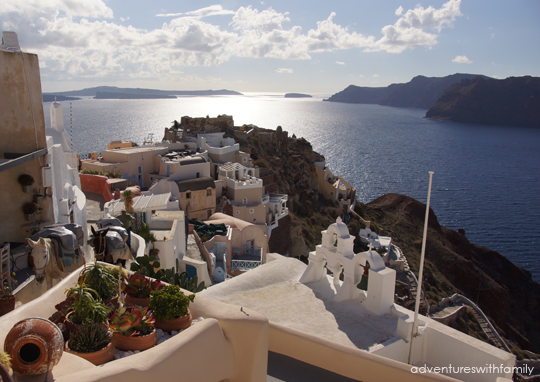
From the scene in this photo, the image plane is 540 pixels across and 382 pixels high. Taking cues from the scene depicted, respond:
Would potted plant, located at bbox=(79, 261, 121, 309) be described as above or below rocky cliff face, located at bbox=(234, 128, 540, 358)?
above

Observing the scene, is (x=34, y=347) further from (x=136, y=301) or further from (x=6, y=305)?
(x=6, y=305)

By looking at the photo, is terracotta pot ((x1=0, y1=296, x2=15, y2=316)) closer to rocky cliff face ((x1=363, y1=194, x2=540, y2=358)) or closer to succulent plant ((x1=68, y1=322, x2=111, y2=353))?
succulent plant ((x1=68, y1=322, x2=111, y2=353))

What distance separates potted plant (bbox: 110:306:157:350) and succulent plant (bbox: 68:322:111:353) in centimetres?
19

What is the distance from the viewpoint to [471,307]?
3722 cm

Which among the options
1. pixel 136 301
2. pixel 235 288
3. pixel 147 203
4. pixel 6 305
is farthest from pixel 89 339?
pixel 147 203

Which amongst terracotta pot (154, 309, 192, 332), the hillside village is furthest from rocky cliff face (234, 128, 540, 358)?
terracotta pot (154, 309, 192, 332)

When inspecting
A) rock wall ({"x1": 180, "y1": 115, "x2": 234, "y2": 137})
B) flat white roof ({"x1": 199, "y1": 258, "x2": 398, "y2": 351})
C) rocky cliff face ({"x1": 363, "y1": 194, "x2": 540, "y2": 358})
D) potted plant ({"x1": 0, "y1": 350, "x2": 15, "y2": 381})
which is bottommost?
rocky cliff face ({"x1": 363, "y1": 194, "x2": 540, "y2": 358})

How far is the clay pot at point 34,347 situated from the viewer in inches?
161

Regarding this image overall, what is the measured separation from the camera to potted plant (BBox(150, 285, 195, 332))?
597cm

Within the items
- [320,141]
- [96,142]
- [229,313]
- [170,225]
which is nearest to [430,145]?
[320,141]

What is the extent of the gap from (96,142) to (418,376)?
116 meters

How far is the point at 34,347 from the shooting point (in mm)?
4238

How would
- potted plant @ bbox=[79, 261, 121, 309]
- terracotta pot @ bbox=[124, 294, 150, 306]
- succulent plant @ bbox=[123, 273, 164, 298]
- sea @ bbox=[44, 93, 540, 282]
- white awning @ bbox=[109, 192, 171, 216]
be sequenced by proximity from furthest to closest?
sea @ bbox=[44, 93, 540, 282]
white awning @ bbox=[109, 192, 171, 216]
succulent plant @ bbox=[123, 273, 164, 298]
terracotta pot @ bbox=[124, 294, 150, 306]
potted plant @ bbox=[79, 261, 121, 309]

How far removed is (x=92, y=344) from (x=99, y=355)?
0.18 m
